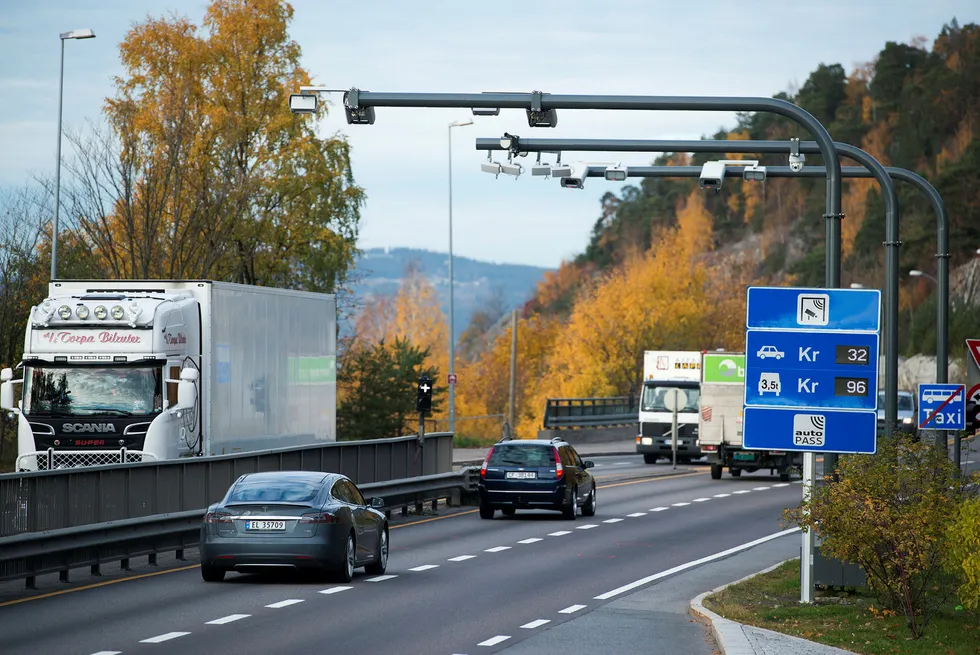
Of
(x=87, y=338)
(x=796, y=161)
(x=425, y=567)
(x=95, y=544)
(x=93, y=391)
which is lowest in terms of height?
(x=425, y=567)

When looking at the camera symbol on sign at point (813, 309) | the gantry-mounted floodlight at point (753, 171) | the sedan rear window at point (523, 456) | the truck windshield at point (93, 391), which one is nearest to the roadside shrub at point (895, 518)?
the camera symbol on sign at point (813, 309)

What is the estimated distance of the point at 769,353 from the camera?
15883 millimetres

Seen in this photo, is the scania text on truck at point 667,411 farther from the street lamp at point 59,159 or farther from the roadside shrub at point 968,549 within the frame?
the roadside shrub at point 968,549

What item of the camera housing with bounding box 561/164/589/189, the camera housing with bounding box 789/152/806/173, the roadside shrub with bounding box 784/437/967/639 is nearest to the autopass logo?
the camera housing with bounding box 561/164/589/189

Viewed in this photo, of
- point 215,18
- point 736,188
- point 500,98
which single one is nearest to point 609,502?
point 500,98

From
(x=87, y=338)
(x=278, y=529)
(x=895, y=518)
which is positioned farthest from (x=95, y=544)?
(x=895, y=518)

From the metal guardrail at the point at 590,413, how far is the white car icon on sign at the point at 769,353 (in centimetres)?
4557

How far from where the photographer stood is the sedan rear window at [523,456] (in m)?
28.0

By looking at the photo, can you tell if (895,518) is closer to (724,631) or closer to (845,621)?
(845,621)

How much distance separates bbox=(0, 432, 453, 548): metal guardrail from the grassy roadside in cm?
808

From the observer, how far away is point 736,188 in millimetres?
171375

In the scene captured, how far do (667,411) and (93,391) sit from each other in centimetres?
2878

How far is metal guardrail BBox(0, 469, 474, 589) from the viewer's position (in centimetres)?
1680

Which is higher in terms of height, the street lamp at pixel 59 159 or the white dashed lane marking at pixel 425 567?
the street lamp at pixel 59 159
